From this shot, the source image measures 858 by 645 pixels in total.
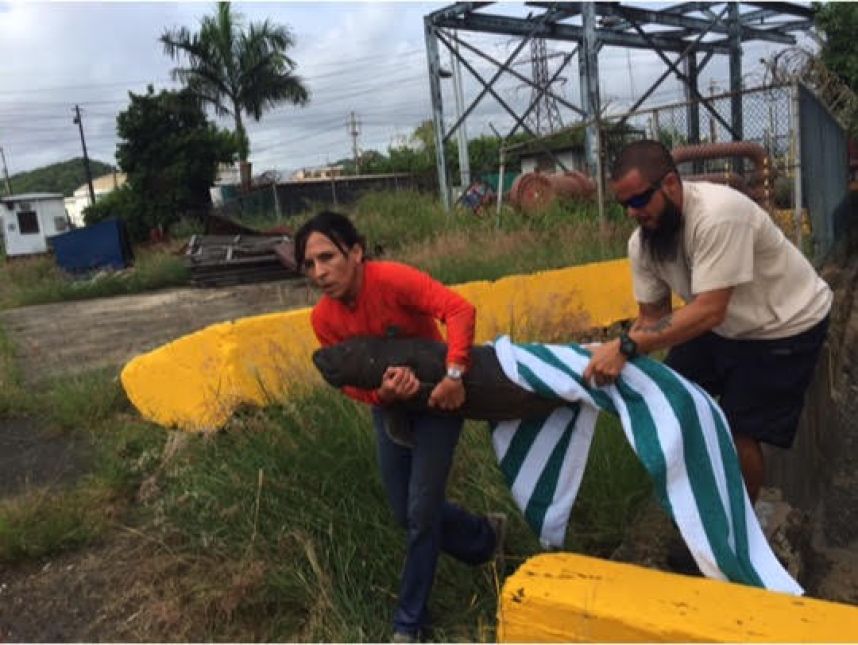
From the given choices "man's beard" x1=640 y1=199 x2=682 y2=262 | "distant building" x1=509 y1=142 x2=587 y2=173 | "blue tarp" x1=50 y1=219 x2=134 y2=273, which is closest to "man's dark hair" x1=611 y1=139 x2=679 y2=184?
"man's beard" x1=640 y1=199 x2=682 y2=262

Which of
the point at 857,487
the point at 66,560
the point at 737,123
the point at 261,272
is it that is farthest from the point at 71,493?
the point at 737,123

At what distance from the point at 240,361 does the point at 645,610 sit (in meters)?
3.35

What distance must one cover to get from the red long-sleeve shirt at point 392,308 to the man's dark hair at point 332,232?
0.11m

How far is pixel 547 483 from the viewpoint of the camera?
2.88 m

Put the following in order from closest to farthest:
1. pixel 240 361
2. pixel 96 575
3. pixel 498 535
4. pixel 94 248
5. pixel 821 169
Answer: pixel 498 535 < pixel 96 575 < pixel 240 361 < pixel 821 169 < pixel 94 248

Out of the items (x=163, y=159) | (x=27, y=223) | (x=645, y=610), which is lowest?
(x=645, y=610)

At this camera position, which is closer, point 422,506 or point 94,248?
point 422,506

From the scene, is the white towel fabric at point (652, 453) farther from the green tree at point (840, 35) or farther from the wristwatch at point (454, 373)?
the green tree at point (840, 35)

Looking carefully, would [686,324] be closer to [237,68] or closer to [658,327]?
[658,327]

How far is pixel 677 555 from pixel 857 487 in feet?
9.50

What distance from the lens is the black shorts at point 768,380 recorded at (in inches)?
126

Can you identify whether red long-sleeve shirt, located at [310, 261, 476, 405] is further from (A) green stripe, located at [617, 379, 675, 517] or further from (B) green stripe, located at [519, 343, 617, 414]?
(A) green stripe, located at [617, 379, 675, 517]

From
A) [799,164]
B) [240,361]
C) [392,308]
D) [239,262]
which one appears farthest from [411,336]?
[239,262]

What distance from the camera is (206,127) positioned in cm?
2833
